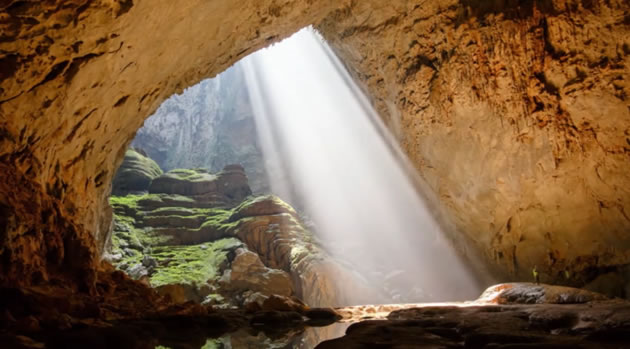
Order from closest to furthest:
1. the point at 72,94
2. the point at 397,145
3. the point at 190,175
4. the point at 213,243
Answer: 1. the point at 72,94
2. the point at 397,145
3. the point at 213,243
4. the point at 190,175

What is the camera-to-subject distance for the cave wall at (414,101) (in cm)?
649

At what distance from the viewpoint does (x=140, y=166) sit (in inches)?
1903

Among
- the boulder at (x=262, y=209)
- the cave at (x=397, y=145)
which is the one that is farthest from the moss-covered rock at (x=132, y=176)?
the cave at (x=397, y=145)

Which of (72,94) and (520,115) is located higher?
(72,94)

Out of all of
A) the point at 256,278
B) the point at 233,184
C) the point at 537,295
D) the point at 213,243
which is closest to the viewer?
the point at 537,295

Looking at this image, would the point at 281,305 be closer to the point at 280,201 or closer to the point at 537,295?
the point at 537,295

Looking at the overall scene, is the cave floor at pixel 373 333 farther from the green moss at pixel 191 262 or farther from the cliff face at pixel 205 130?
the cliff face at pixel 205 130

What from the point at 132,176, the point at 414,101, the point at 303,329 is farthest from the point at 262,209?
the point at 303,329

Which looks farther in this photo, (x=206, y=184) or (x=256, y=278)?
(x=206, y=184)

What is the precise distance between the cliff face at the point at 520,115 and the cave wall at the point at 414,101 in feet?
0.15

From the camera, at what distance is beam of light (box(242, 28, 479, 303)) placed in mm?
37125

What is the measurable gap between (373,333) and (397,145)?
47.3 ft

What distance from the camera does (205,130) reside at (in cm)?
7544

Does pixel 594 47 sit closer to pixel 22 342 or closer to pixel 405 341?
pixel 405 341
